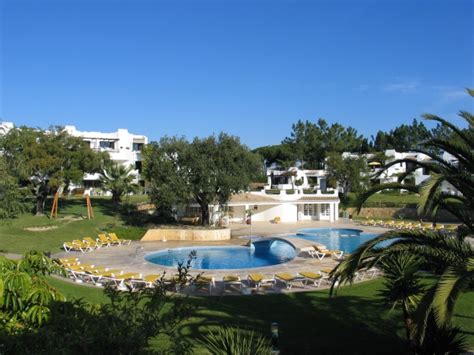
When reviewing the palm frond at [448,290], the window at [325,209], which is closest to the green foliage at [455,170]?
the palm frond at [448,290]

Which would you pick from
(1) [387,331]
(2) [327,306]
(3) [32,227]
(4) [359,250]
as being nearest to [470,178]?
(4) [359,250]

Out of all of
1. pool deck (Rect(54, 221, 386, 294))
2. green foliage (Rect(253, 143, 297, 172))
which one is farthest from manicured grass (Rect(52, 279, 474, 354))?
green foliage (Rect(253, 143, 297, 172))

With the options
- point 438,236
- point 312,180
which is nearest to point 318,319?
point 438,236

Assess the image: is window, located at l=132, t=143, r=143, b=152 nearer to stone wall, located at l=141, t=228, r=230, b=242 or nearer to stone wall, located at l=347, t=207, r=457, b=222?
stone wall, located at l=347, t=207, r=457, b=222

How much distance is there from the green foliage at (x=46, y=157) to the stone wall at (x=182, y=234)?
8702mm

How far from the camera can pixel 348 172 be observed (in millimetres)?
47000

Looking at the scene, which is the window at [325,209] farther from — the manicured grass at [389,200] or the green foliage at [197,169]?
the green foliage at [197,169]

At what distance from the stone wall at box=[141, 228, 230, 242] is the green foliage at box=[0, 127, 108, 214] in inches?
343

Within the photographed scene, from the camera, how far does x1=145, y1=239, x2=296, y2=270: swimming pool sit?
21.6 metres

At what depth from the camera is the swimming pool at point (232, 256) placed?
850 inches

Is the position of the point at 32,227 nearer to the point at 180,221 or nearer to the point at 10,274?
the point at 180,221

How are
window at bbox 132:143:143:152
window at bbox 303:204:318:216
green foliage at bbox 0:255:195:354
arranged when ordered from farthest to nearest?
window at bbox 132:143:143:152 < window at bbox 303:204:318:216 < green foliage at bbox 0:255:195:354

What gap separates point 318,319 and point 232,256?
13056mm

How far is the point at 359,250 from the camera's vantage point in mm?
7160
